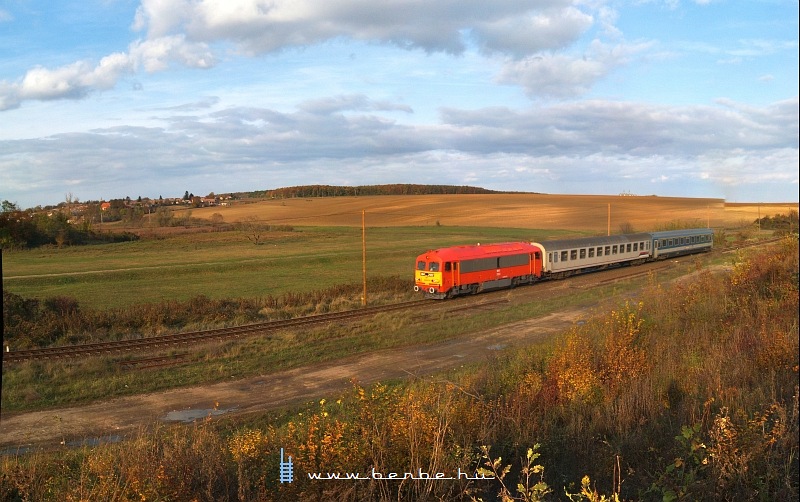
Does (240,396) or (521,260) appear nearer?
→ (240,396)

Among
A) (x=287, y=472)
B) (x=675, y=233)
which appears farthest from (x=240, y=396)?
(x=675, y=233)

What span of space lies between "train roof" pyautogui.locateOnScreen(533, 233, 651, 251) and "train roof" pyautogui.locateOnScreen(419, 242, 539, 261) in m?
1.49

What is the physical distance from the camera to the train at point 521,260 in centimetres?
3133

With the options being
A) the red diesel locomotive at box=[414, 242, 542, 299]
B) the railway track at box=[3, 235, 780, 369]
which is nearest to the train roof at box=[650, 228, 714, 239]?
the red diesel locomotive at box=[414, 242, 542, 299]

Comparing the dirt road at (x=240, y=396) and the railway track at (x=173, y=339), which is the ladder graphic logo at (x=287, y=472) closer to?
the dirt road at (x=240, y=396)

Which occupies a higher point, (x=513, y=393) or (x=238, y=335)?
(x=513, y=393)

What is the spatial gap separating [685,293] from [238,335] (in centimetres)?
1610

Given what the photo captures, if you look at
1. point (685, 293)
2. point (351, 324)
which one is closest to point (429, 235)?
point (351, 324)

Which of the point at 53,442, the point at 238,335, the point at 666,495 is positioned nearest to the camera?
the point at 666,495

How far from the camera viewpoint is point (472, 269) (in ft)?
105

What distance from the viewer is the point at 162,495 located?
521 cm

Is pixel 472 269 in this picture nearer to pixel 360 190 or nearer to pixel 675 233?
pixel 675 233

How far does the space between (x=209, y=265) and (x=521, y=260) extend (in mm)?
29475

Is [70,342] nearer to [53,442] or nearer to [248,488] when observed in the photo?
[53,442]
